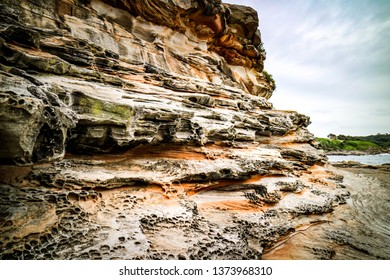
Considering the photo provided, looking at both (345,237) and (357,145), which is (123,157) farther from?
(357,145)

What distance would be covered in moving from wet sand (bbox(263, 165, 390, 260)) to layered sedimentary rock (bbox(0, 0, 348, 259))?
436 millimetres

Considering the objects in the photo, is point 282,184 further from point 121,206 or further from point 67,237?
point 67,237

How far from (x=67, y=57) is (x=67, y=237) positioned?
702cm

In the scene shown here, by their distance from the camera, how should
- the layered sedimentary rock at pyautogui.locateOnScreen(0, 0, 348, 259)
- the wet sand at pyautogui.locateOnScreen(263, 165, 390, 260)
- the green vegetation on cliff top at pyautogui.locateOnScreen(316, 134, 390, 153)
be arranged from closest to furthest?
the layered sedimentary rock at pyautogui.locateOnScreen(0, 0, 348, 259) < the wet sand at pyautogui.locateOnScreen(263, 165, 390, 260) < the green vegetation on cliff top at pyautogui.locateOnScreen(316, 134, 390, 153)

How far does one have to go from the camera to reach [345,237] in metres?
7.97

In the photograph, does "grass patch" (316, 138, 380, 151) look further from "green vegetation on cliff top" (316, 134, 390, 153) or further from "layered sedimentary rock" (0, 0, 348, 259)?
"layered sedimentary rock" (0, 0, 348, 259)

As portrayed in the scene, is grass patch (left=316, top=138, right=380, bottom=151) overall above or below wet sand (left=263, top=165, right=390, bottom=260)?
above

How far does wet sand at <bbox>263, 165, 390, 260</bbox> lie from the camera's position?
7.03 meters

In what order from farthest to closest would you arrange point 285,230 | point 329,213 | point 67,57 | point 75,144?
point 329,213 < point 67,57 < point 285,230 < point 75,144

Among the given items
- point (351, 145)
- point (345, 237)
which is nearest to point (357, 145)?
point (351, 145)

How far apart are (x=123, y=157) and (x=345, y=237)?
864 centimetres

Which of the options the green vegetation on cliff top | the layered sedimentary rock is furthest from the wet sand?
the green vegetation on cliff top

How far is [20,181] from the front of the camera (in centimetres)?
532
